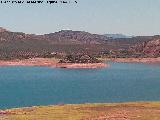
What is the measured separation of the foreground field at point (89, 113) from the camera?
55.8 metres

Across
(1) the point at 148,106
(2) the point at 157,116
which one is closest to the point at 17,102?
(1) the point at 148,106

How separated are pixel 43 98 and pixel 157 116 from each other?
3531 centimetres

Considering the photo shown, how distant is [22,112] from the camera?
6047cm

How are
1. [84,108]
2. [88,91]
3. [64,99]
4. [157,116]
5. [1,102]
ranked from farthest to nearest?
[88,91], [64,99], [1,102], [84,108], [157,116]

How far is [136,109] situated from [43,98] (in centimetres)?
2840

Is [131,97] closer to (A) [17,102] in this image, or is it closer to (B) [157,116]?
(A) [17,102]

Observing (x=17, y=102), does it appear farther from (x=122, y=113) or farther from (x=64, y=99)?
(x=122, y=113)

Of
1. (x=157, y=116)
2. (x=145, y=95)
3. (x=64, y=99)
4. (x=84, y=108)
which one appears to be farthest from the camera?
(x=145, y=95)

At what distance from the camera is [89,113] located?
59.6 metres

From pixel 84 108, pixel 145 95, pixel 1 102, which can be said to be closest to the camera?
pixel 84 108

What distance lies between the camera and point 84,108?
6456cm

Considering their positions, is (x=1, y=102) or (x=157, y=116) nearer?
(x=157, y=116)

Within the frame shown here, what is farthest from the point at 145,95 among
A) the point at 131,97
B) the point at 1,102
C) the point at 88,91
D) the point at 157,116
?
the point at 157,116

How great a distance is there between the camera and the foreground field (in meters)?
55.8
